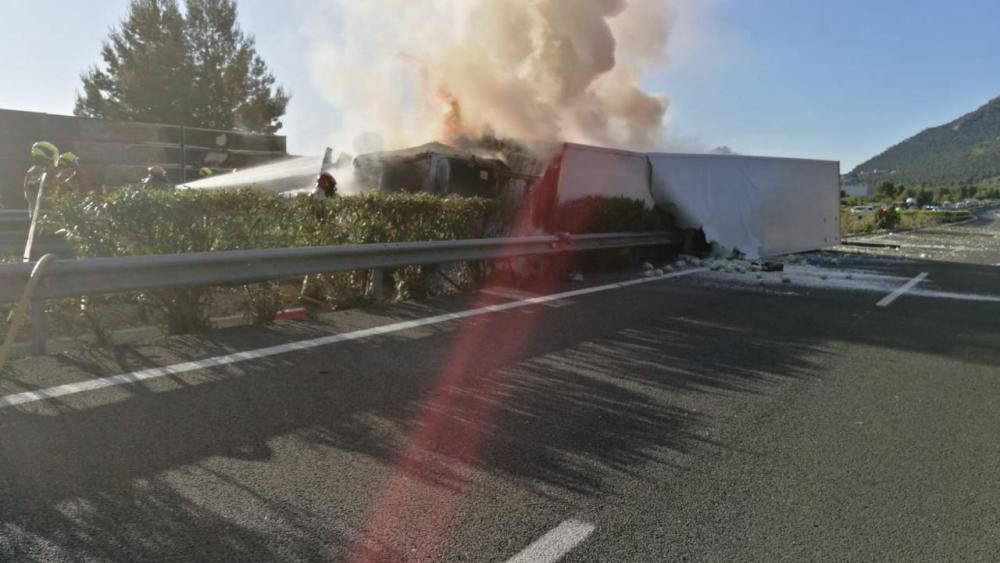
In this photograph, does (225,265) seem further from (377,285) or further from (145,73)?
(145,73)

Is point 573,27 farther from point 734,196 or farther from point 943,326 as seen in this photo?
point 943,326

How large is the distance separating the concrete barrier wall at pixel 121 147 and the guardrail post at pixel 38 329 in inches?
289

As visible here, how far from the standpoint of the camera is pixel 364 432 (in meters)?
3.74

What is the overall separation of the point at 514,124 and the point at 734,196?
5.04 m

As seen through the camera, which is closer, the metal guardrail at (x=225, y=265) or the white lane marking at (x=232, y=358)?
the white lane marking at (x=232, y=358)

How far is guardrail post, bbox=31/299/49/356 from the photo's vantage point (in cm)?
490

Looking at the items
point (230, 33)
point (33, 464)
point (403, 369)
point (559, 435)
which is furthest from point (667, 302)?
point (230, 33)

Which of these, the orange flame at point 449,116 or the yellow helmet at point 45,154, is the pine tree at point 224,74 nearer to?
the orange flame at point 449,116

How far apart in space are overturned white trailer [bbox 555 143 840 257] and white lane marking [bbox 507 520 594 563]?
382 inches

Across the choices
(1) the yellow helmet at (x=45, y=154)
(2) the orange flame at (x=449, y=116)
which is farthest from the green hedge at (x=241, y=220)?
(2) the orange flame at (x=449, y=116)

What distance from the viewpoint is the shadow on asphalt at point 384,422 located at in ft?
8.86

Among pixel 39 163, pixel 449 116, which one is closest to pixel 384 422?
pixel 39 163

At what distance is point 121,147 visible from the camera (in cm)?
1642

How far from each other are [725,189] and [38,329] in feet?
42.1
